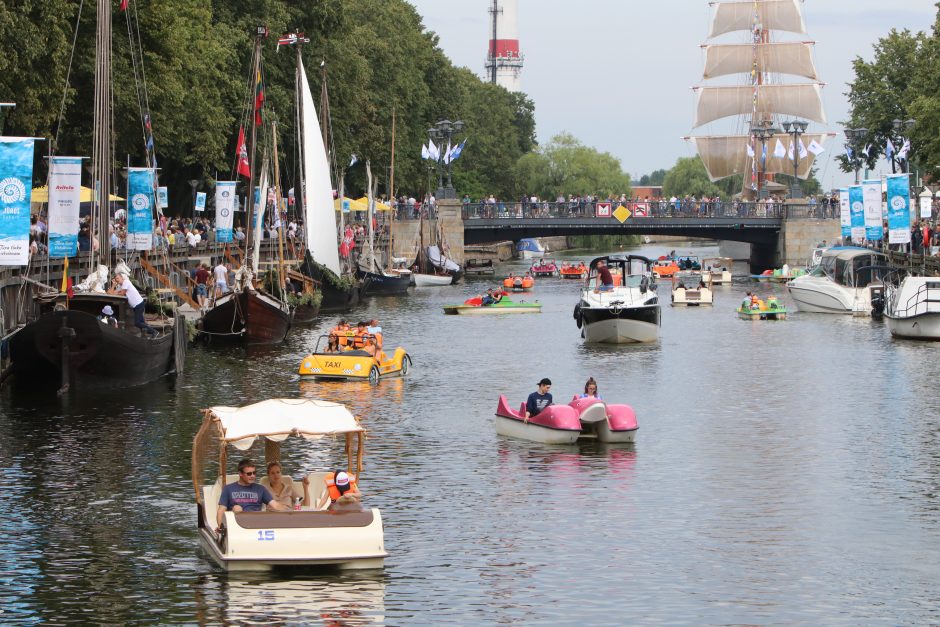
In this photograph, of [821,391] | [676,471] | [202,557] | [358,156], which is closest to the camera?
[202,557]

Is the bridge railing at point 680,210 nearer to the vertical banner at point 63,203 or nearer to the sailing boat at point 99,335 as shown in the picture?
the sailing boat at point 99,335

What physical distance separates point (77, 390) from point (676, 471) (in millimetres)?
17643

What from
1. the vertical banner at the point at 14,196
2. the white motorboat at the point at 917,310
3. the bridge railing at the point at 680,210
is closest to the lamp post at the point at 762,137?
the bridge railing at the point at 680,210

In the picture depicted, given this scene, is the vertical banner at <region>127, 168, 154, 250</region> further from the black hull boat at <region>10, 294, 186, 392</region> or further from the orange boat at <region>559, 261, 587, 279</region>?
the orange boat at <region>559, 261, 587, 279</region>

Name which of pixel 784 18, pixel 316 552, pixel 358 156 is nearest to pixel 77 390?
pixel 316 552

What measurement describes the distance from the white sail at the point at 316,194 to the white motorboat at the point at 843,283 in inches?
902

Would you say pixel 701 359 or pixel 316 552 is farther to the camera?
pixel 701 359

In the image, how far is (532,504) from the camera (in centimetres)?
2892

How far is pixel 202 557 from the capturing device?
→ 24641 millimetres

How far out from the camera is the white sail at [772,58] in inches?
6348

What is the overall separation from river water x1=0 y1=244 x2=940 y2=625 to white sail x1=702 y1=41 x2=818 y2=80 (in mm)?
113932

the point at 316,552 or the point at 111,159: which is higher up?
the point at 111,159

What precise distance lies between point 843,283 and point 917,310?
1855 centimetres

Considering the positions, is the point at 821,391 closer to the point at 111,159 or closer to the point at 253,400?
the point at 253,400
